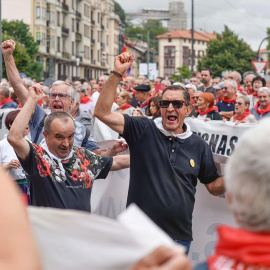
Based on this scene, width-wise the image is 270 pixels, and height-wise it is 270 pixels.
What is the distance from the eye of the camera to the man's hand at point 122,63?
5.26 m

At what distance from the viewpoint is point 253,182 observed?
2.15 m

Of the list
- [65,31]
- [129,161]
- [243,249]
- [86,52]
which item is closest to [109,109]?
[129,161]

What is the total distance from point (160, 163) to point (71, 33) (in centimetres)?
8530

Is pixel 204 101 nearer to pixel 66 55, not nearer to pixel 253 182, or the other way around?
pixel 253 182

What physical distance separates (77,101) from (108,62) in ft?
355

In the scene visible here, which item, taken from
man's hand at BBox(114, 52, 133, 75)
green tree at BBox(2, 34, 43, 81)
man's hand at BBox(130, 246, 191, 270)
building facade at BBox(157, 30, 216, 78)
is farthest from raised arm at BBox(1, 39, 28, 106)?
building facade at BBox(157, 30, 216, 78)

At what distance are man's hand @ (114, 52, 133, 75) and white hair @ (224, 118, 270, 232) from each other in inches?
123

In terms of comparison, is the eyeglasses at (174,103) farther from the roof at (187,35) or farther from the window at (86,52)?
the roof at (187,35)

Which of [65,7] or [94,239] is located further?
[65,7]

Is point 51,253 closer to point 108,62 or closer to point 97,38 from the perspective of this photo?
point 97,38

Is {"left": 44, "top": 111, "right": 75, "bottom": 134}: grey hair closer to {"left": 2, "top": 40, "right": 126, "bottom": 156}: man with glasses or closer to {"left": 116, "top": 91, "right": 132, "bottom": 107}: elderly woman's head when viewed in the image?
{"left": 2, "top": 40, "right": 126, "bottom": 156}: man with glasses

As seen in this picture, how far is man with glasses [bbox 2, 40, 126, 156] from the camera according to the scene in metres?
6.33

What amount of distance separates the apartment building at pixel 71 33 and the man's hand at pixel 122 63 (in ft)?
194

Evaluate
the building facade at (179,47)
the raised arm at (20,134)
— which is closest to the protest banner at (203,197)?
the raised arm at (20,134)
